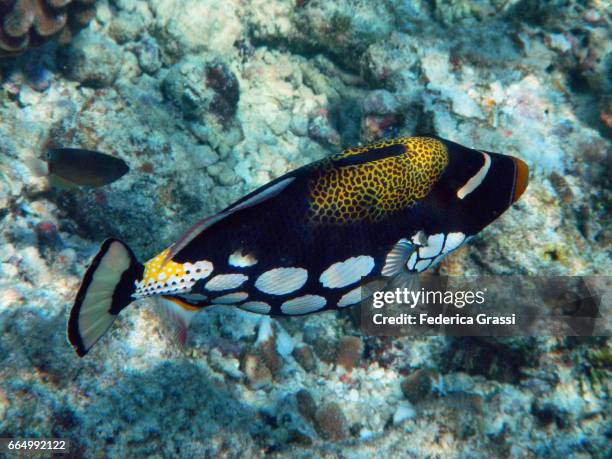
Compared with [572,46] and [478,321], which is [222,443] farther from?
[572,46]

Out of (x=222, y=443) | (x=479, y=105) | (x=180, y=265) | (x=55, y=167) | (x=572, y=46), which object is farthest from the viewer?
(x=572, y=46)

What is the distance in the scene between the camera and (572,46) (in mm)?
4930

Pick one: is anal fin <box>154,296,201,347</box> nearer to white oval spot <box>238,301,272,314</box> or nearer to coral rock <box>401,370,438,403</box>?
white oval spot <box>238,301,272,314</box>

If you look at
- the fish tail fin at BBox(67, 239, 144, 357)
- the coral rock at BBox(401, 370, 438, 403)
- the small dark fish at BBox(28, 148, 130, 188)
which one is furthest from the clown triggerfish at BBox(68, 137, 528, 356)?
the coral rock at BBox(401, 370, 438, 403)

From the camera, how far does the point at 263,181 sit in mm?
5504

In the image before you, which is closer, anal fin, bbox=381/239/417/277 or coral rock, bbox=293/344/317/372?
anal fin, bbox=381/239/417/277

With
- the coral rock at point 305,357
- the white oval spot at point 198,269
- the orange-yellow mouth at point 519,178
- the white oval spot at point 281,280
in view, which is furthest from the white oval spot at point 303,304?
the coral rock at point 305,357

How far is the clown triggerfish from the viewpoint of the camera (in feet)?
5.98

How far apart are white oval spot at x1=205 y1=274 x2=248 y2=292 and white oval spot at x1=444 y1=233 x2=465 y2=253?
1.08 meters

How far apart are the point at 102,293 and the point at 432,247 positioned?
162 cm

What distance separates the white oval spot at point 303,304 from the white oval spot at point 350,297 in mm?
104

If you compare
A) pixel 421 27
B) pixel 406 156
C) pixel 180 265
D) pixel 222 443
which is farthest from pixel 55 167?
pixel 421 27

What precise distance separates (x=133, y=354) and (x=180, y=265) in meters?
1.56

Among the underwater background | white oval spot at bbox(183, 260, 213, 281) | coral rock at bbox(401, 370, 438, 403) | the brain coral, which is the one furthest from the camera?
the brain coral
